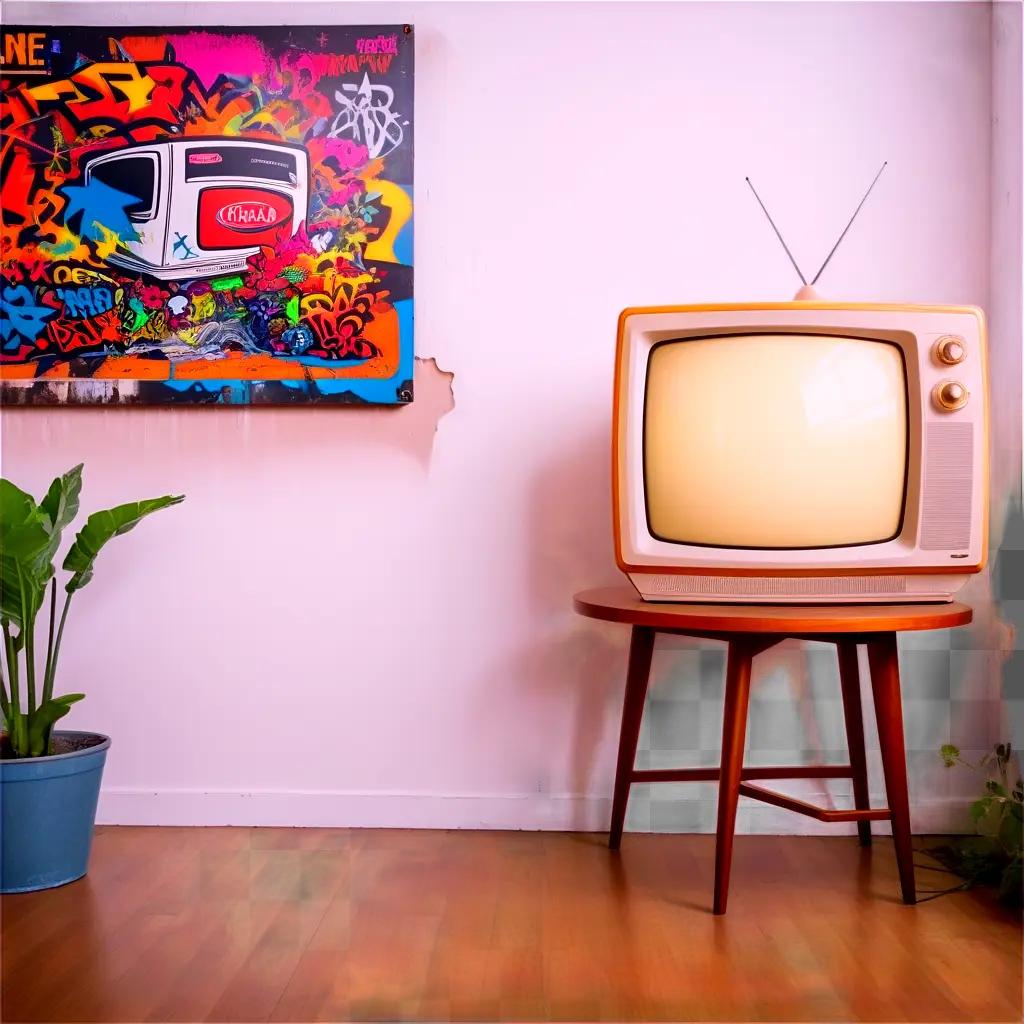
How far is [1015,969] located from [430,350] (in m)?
1.48

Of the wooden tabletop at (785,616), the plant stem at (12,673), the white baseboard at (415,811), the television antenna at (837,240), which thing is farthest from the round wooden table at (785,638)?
the plant stem at (12,673)

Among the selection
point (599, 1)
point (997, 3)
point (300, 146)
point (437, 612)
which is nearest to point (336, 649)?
point (437, 612)

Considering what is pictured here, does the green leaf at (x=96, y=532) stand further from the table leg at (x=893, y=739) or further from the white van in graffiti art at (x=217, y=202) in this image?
the table leg at (x=893, y=739)

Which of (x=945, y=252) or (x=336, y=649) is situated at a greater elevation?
(x=945, y=252)

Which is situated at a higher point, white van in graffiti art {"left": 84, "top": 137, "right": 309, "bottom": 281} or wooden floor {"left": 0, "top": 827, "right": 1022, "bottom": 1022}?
white van in graffiti art {"left": 84, "top": 137, "right": 309, "bottom": 281}

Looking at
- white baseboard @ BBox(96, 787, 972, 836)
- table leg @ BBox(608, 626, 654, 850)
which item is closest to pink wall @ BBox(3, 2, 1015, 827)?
white baseboard @ BBox(96, 787, 972, 836)

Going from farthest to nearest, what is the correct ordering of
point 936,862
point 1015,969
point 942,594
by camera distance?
point 936,862 < point 942,594 < point 1015,969

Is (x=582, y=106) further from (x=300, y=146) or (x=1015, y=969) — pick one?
(x=1015, y=969)

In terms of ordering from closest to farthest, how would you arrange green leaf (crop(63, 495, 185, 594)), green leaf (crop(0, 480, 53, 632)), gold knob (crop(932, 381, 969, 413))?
gold knob (crop(932, 381, 969, 413))
green leaf (crop(0, 480, 53, 632))
green leaf (crop(63, 495, 185, 594))

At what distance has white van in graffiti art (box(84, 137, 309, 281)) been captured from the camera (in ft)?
6.79

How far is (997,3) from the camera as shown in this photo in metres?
2.03

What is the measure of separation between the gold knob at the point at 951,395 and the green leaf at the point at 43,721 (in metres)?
1.53

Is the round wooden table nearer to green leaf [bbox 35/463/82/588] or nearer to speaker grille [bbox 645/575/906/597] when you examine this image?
speaker grille [bbox 645/575/906/597]

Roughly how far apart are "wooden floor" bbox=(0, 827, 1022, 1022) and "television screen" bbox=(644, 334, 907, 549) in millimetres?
600
